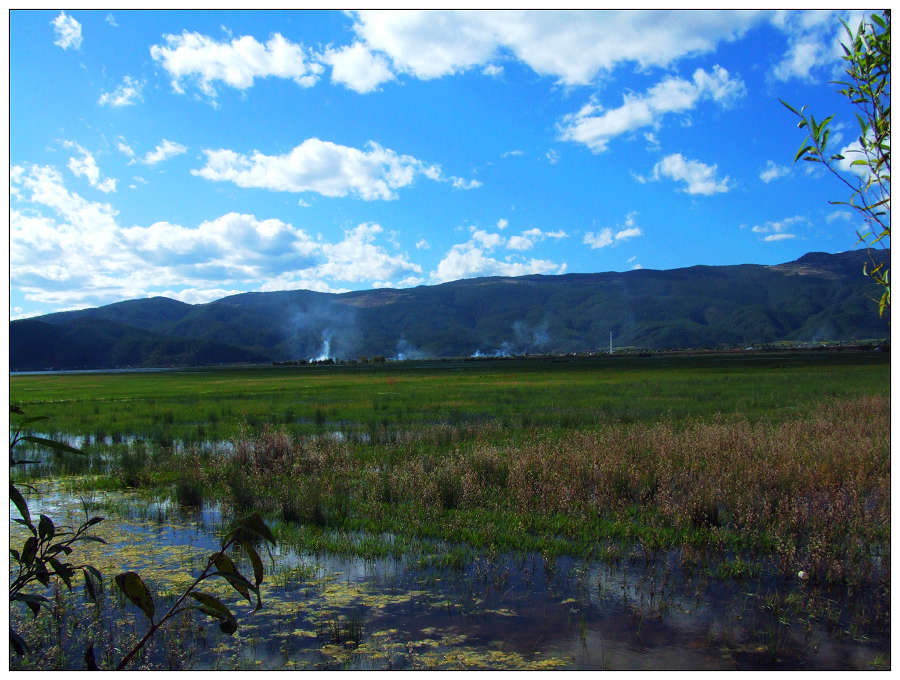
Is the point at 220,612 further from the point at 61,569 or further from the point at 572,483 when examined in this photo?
the point at 572,483

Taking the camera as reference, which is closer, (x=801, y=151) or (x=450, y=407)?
(x=801, y=151)

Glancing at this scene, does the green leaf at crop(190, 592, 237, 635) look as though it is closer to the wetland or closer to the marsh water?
the wetland

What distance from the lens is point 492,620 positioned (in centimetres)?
683

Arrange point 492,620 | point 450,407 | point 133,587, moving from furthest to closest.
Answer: point 450,407 → point 492,620 → point 133,587

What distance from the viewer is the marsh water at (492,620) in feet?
19.7

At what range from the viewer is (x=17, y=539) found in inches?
409

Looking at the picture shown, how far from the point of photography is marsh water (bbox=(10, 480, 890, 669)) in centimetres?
602

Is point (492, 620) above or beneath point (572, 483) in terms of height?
beneath

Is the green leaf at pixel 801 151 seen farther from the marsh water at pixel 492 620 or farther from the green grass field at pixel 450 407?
the green grass field at pixel 450 407

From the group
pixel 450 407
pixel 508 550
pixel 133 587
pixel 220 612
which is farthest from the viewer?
pixel 450 407

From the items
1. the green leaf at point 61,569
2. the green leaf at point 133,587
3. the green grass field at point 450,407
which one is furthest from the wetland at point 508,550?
the green grass field at point 450,407

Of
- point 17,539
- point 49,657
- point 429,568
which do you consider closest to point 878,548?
point 429,568

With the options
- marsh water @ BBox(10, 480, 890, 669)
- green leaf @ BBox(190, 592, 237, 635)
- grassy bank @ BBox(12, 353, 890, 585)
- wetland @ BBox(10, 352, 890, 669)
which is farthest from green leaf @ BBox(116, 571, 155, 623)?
grassy bank @ BBox(12, 353, 890, 585)

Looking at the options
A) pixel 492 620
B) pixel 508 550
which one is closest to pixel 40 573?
pixel 492 620
